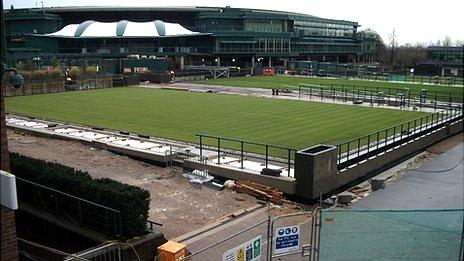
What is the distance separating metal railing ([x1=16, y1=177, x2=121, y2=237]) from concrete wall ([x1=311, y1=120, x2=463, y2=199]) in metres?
8.03

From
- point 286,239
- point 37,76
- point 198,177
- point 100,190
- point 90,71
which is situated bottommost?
point 198,177

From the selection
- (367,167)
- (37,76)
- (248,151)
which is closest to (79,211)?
(248,151)

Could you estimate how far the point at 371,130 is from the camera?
31.7 metres

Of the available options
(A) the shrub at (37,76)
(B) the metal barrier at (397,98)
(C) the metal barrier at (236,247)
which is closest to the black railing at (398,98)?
(B) the metal barrier at (397,98)

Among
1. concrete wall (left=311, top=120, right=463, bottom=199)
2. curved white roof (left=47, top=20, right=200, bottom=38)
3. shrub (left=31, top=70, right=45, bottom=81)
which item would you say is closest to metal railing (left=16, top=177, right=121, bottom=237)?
concrete wall (left=311, top=120, right=463, bottom=199)

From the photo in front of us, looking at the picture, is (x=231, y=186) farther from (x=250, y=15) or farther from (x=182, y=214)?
(x=250, y=15)

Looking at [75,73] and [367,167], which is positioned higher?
[75,73]

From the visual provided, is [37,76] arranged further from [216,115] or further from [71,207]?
[71,207]

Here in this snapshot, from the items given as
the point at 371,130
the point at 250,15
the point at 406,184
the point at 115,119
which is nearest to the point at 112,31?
the point at 250,15

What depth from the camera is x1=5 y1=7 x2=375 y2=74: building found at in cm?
10519

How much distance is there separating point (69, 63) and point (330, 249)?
6488cm

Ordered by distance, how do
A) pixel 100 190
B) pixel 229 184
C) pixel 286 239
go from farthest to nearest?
pixel 229 184 → pixel 100 190 → pixel 286 239

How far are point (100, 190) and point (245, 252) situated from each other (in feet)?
15.2

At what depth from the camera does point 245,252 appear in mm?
10516
